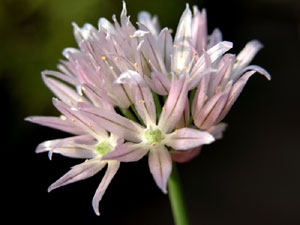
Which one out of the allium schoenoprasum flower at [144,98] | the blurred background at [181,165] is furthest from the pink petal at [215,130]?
the blurred background at [181,165]

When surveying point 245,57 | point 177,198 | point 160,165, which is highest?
point 245,57

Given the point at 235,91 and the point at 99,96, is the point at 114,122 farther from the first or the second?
the point at 235,91

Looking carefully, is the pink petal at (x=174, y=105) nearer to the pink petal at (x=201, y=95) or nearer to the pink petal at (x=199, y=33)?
the pink petal at (x=201, y=95)

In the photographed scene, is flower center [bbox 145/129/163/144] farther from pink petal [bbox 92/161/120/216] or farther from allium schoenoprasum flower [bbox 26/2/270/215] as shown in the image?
pink petal [bbox 92/161/120/216]

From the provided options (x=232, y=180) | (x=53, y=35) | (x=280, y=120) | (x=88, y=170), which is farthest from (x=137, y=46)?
(x=280, y=120)

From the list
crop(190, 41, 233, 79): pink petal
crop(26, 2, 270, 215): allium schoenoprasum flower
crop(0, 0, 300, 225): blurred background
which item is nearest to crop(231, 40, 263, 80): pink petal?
crop(26, 2, 270, 215): allium schoenoprasum flower

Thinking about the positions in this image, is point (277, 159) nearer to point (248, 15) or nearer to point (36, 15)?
point (248, 15)

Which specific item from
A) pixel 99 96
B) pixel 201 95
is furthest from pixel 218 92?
pixel 99 96
